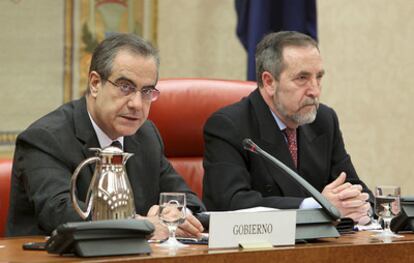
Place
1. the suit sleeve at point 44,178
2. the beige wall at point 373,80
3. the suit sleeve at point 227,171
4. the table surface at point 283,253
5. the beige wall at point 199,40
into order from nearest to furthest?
the table surface at point 283,253 < the suit sleeve at point 44,178 < the suit sleeve at point 227,171 < the beige wall at point 199,40 < the beige wall at point 373,80

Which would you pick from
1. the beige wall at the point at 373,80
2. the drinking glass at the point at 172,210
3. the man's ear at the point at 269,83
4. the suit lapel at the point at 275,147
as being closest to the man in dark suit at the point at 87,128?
the drinking glass at the point at 172,210

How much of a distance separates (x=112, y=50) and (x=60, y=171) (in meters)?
0.46

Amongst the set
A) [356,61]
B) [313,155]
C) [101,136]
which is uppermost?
[356,61]

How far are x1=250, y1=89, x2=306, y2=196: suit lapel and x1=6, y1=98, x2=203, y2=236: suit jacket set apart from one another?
0.42 m

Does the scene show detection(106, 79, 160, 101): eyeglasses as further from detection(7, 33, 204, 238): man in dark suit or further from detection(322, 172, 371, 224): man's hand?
detection(322, 172, 371, 224): man's hand

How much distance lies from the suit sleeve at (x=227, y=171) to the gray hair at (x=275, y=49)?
294 mm

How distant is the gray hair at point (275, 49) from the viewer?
3793 millimetres

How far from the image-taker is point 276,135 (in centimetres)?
371

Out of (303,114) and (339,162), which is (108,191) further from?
(339,162)

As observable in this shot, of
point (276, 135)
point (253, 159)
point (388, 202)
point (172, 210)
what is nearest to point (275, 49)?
point (276, 135)

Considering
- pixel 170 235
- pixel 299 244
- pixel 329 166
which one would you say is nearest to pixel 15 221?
pixel 170 235

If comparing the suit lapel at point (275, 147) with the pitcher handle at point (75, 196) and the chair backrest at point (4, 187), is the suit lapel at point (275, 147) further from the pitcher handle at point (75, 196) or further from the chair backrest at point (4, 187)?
the pitcher handle at point (75, 196)

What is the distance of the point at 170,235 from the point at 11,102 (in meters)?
2.31

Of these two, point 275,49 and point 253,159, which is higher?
point 275,49
